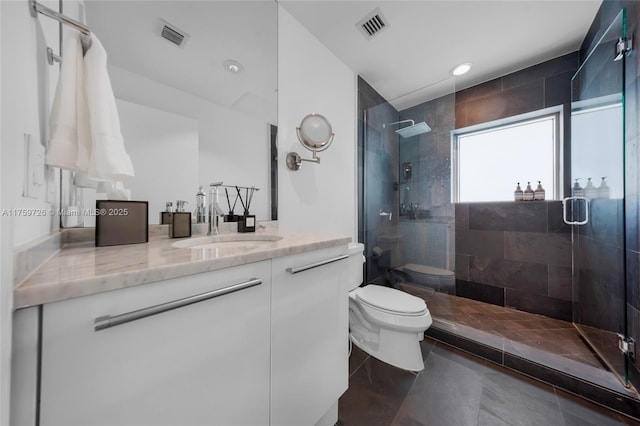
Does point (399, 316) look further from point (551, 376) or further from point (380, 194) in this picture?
point (380, 194)

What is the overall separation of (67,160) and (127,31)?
69cm

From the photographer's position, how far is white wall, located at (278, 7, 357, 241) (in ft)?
4.73

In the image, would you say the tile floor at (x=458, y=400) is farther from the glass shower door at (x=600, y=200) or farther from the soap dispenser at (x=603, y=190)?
the soap dispenser at (x=603, y=190)

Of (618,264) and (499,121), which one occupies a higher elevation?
(499,121)

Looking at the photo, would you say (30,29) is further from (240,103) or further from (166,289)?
(240,103)

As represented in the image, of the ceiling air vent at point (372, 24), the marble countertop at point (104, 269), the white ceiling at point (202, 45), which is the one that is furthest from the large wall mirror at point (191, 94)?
the ceiling air vent at point (372, 24)

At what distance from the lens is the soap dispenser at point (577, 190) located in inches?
64.9

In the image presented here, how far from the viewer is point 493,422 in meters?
1.06

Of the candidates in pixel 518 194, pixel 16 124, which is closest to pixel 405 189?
pixel 518 194

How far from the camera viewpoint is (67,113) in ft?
1.89

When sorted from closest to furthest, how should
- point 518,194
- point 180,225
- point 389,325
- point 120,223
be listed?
point 120,223, point 180,225, point 389,325, point 518,194

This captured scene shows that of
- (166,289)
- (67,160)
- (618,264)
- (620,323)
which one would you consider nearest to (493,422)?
(620,323)

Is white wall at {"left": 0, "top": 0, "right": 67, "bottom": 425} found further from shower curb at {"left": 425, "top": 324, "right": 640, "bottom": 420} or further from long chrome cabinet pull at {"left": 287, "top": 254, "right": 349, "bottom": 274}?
shower curb at {"left": 425, "top": 324, "right": 640, "bottom": 420}

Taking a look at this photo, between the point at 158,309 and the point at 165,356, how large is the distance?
121mm
